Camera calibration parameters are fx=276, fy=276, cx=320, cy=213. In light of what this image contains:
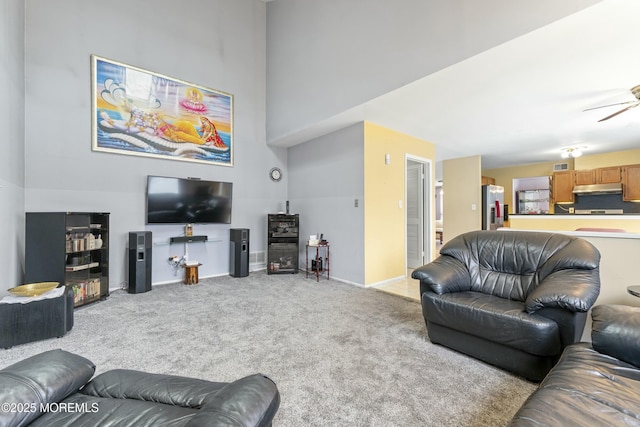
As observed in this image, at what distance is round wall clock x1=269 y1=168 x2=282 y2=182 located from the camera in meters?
5.49

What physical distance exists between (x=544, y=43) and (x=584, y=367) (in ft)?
8.04

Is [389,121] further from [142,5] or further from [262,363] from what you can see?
[142,5]

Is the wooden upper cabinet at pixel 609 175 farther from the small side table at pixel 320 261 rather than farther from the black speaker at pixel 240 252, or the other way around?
the black speaker at pixel 240 252

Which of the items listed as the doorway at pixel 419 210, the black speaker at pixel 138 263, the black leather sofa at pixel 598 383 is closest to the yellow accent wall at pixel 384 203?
the doorway at pixel 419 210

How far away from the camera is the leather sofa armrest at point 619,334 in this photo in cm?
126

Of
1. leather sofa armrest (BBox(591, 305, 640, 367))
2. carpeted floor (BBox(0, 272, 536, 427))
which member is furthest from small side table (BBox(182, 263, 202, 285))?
leather sofa armrest (BBox(591, 305, 640, 367))

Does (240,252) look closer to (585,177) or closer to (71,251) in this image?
(71,251)

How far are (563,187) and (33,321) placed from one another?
961 cm

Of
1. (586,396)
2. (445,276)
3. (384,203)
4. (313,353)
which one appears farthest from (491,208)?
(586,396)

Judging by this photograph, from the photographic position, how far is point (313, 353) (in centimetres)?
216

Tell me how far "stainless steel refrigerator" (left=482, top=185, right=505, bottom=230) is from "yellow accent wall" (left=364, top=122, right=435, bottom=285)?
8.92 feet

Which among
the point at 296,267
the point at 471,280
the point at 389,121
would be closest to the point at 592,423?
the point at 471,280

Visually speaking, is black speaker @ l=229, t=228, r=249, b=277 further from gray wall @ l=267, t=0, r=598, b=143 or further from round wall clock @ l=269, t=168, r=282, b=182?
gray wall @ l=267, t=0, r=598, b=143

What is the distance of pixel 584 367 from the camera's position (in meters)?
1.23
